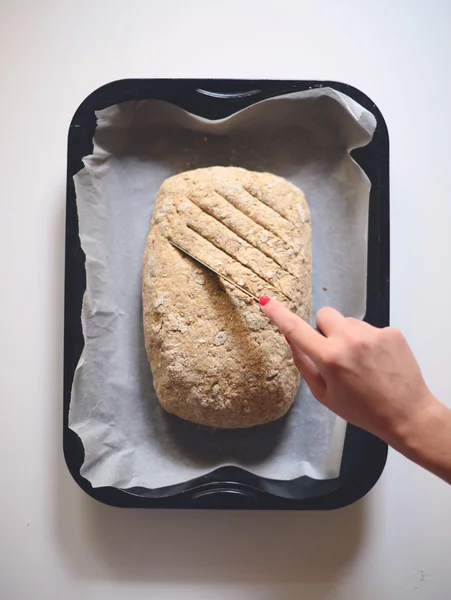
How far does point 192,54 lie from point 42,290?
0.74m

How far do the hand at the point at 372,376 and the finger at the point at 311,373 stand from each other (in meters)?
0.04

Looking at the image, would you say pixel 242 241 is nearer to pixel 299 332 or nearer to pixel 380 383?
pixel 299 332

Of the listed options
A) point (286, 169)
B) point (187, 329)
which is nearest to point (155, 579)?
point (187, 329)

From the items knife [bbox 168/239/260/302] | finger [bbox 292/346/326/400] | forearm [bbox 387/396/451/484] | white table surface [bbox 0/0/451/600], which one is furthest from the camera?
white table surface [bbox 0/0/451/600]

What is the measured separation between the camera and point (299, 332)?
1.00m

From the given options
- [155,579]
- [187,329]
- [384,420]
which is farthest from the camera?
[155,579]

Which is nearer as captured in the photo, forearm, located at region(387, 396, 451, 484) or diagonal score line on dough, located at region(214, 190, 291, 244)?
forearm, located at region(387, 396, 451, 484)

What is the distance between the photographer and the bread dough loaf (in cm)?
125

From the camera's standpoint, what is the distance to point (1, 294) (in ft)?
4.75

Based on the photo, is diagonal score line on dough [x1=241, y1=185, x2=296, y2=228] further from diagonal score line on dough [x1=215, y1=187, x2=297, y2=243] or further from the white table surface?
the white table surface

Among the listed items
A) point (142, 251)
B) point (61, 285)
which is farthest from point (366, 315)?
point (61, 285)

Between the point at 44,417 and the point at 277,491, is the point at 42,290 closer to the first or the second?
the point at 44,417

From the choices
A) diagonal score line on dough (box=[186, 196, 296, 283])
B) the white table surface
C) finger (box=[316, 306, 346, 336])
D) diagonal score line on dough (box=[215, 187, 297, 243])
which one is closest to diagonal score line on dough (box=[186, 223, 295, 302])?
diagonal score line on dough (box=[186, 196, 296, 283])

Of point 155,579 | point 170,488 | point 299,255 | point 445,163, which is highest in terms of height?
point 445,163
